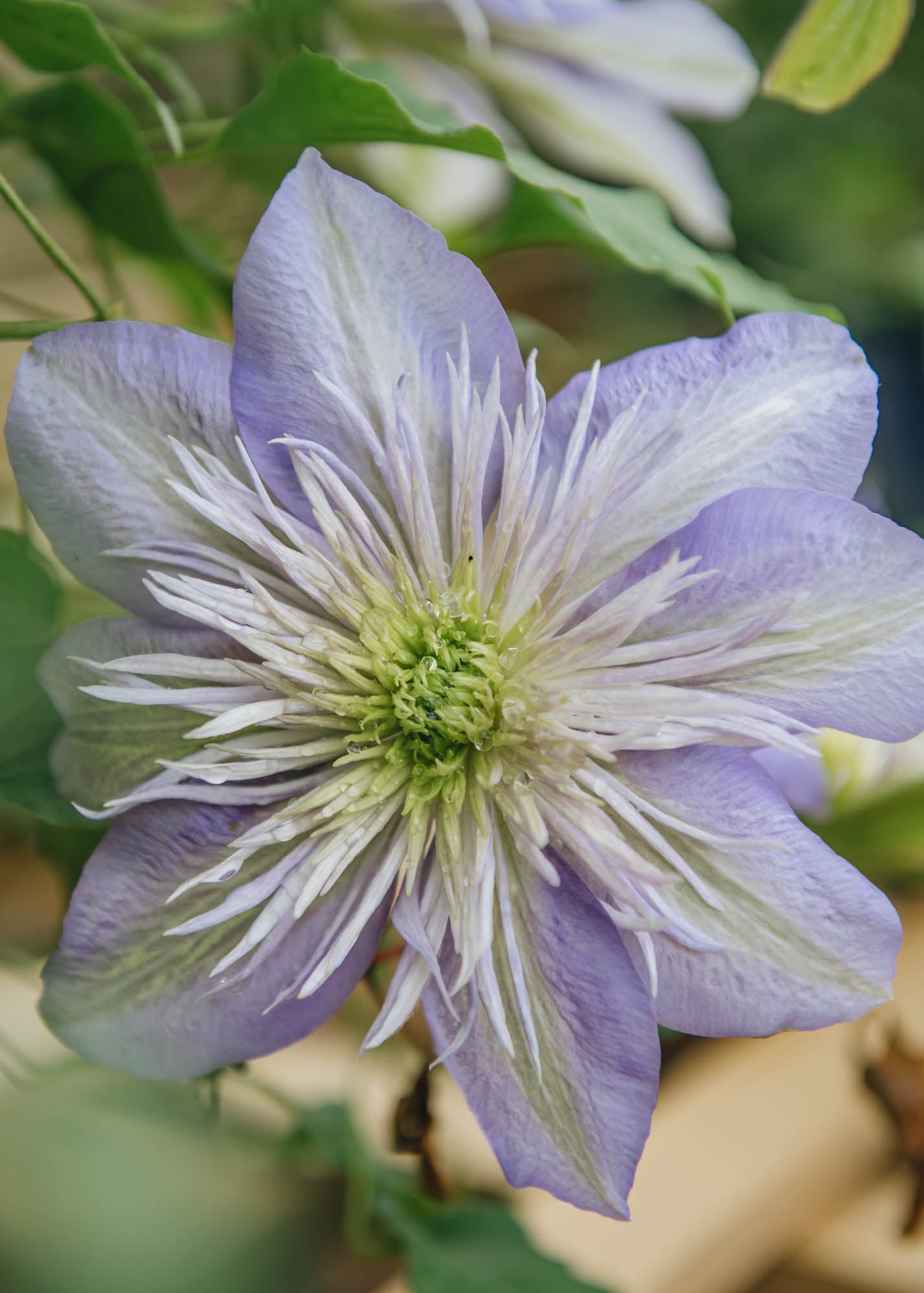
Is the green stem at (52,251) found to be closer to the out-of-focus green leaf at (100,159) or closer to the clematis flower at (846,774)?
the out-of-focus green leaf at (100,159)

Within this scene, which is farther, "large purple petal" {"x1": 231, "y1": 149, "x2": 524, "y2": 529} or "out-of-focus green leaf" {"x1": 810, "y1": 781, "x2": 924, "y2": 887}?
"out-of-focus green leaf" {"x1": 810, "y1": 781, "x2": 924, "y2": 887}

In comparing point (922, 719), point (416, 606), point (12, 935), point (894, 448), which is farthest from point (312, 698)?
point (894, 448)

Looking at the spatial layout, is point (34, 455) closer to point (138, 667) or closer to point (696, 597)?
point (138, 667)

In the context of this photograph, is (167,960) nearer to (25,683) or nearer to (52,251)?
(25,683)

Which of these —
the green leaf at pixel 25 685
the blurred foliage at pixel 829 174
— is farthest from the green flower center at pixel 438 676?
the blurred foliage at pixel 829 174

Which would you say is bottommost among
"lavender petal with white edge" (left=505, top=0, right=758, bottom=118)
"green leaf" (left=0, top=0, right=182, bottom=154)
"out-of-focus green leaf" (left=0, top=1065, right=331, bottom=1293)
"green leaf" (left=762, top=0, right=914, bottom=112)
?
"out-of-focus green leaf" (left=0, top=1065, right=331, bottom=1293)

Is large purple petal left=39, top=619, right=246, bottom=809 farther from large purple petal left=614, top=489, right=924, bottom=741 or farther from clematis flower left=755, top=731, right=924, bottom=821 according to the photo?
clematis flower left=755, top=731, right=924, bottom=821

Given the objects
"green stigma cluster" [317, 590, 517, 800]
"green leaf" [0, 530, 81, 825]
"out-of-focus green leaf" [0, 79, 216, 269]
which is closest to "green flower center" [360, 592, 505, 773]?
"green stigma cluster" [317, 590, 517, 800]

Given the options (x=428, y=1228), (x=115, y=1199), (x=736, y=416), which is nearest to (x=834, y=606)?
(x=736, y=416)
